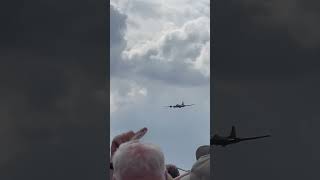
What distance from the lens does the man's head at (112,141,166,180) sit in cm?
4819

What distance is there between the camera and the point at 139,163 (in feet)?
159

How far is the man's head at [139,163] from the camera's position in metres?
48.2
